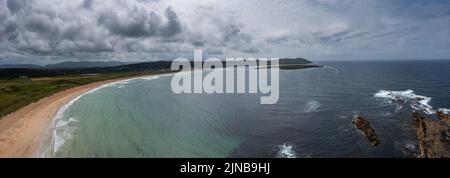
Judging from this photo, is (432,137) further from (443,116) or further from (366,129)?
(443,116)

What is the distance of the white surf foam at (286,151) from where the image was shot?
29.5m

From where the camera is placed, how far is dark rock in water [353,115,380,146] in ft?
111

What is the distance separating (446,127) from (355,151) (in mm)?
17358

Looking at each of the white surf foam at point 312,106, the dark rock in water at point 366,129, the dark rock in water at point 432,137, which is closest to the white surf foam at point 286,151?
the dark rock in water at point 366,129

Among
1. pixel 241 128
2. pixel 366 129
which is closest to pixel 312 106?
pixel 366 129

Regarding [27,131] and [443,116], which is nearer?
[27,131]

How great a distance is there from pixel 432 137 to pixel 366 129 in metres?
7.07

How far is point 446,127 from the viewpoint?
38.3 meters

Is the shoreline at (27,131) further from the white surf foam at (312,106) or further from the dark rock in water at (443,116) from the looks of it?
the dark rock in water at (443,116)

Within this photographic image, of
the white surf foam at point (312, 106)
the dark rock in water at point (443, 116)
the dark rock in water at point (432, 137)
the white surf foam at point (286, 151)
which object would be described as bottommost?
the white surf foam at point (286, 151)

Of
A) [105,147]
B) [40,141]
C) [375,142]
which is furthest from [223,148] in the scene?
[40,141]

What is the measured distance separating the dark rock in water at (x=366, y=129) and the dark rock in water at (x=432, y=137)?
175 inches

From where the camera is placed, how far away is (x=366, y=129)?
3791 centimetres
